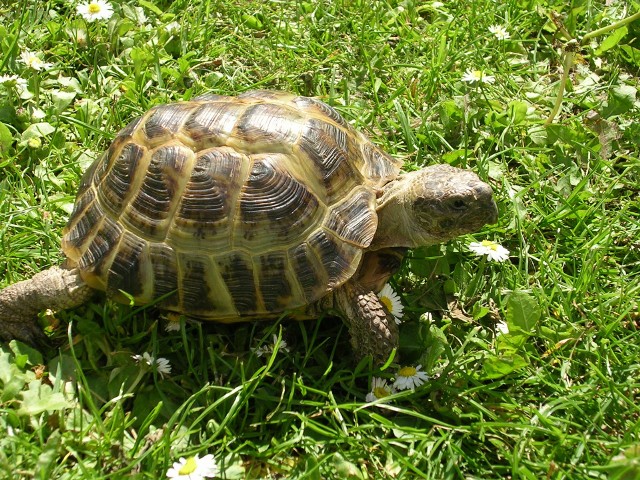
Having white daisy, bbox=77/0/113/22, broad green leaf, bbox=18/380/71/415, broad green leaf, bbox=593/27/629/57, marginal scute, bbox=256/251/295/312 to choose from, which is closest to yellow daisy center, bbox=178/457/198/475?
broad green leaf, bbox=18/380/71/415

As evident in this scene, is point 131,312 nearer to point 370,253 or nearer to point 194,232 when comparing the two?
point 194,232

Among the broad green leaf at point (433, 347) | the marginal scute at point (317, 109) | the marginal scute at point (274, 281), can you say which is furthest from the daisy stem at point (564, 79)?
the marginal scute at point (274, 281)

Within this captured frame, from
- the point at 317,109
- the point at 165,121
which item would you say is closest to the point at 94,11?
the point at 165,121

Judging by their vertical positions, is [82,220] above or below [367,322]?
above

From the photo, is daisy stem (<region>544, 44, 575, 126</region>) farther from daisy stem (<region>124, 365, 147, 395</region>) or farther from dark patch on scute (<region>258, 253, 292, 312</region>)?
daisy stem (<region>124, 365, 147, 395</region>)

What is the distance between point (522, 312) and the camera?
3.41 m

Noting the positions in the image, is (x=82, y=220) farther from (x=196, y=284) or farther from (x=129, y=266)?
(x=196, y=284)

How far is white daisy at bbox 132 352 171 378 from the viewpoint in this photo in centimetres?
328

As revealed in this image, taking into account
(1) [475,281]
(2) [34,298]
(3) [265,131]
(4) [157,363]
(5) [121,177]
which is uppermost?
(3) [265,131]

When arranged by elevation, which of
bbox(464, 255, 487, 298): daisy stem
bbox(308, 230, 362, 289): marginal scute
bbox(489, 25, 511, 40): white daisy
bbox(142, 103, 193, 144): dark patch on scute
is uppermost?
bbox(142, 103, 193, 144): dark patch on scute

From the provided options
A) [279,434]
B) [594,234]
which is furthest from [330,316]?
[594,234]

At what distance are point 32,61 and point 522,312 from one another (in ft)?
11.3

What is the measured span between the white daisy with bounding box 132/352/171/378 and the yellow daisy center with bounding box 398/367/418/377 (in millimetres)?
1111

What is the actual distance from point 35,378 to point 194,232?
1.04 m
